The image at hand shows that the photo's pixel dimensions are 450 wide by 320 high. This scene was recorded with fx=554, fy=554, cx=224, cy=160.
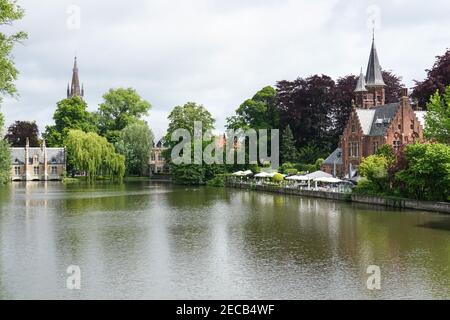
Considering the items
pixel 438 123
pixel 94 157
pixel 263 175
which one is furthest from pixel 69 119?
pixel 438 123

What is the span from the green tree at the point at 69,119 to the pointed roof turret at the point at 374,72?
1659 inches

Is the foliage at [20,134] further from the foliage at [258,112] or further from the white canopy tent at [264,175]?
the white canopy tent at [264,175]

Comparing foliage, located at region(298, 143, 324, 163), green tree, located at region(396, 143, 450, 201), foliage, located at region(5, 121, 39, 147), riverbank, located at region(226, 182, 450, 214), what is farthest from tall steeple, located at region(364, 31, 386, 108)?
foliage, located at region(5, 121, 39, 147)

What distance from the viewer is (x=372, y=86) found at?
5266cm

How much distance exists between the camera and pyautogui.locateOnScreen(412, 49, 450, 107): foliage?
4912cm

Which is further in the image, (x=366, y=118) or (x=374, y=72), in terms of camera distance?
(x=374, y=72)

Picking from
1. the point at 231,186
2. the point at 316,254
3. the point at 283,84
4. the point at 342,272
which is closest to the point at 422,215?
the point at 316,254

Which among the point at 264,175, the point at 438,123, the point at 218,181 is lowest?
the point at 218,181

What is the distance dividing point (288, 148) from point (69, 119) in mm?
34734

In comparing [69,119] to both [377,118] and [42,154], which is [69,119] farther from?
[377,118]

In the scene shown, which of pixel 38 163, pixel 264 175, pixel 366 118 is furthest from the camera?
pixel 38 163

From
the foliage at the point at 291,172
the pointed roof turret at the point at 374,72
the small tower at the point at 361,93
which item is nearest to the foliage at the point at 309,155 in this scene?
the foliage at the point at 291,172

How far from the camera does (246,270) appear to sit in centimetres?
1616
